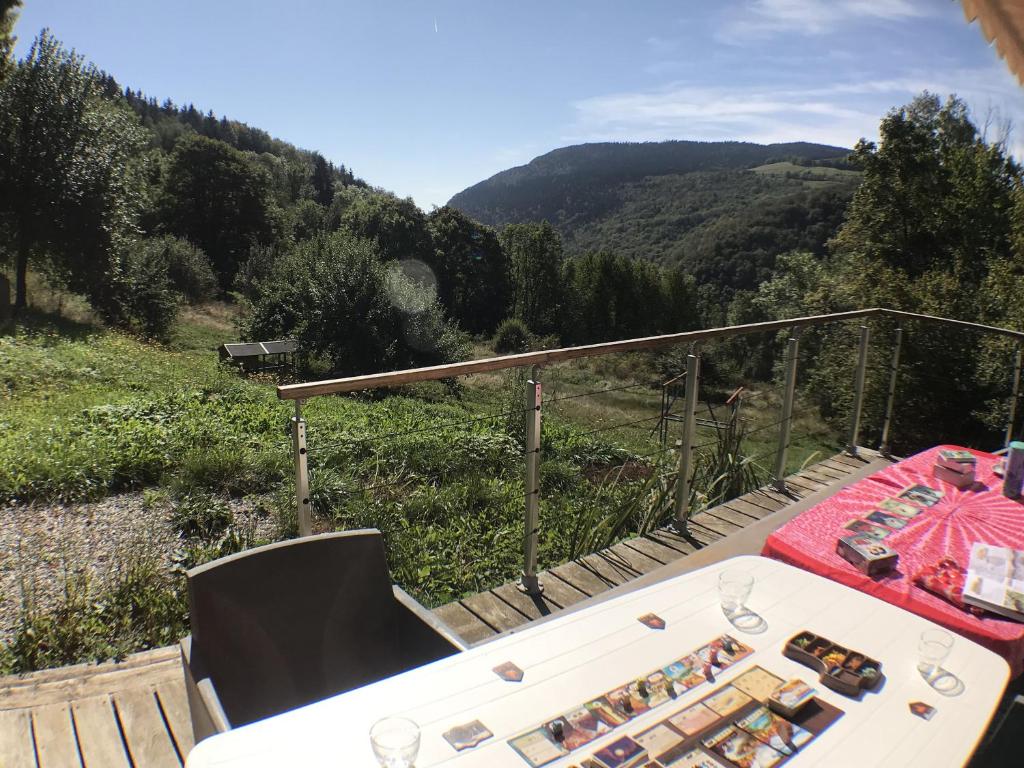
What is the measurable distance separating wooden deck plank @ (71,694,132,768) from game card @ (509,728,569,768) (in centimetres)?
167

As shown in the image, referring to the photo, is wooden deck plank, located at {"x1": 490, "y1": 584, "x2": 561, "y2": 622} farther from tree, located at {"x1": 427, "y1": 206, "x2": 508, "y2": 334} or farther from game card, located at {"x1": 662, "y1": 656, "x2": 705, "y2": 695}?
tree, located at {"x1": 427, "y1": 206, "x2": 508, "y2": 334}

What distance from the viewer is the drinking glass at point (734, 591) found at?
1.76 metres

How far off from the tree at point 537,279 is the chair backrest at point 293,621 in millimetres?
42570

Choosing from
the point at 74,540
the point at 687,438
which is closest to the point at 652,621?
the point at 687,438

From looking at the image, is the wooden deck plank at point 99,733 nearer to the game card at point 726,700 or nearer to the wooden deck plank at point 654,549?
the game card at point 726,700

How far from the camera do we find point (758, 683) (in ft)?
A: 4.86

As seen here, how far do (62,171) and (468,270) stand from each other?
94.0 ft

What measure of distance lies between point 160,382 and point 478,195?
9659 cm

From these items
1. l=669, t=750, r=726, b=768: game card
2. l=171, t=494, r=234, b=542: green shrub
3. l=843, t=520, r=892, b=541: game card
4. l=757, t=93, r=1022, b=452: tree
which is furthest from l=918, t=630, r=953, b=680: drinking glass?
l=757, t=93, r=1022, b=452: tree

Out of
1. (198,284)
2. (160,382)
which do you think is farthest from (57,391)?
(198,284)

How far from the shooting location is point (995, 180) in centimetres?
1894

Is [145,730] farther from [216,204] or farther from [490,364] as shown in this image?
[216,204]

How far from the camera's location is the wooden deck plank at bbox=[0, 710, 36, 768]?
2.21 m

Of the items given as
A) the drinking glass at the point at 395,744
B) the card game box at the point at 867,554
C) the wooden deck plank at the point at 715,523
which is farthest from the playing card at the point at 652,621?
the wooden deck plank at the point at 715,523
